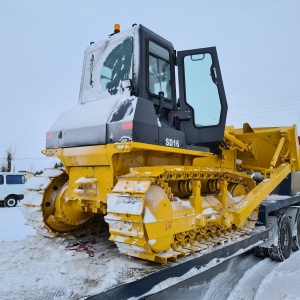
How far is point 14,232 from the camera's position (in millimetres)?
8719

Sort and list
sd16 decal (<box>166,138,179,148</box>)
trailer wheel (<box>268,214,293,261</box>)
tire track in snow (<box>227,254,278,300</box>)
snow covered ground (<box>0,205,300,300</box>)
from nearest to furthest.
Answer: snow covered ground (<box>0,205,300,300</box>), sd16 decal (<box>166,138,179,148</box>), tire track in snow (<box>227,254,278,300</box>), trailer wheel (<box>268,214,293,261</box>)

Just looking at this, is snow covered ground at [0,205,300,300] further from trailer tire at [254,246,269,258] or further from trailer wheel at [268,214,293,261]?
trailer tire at [254,246,269,258]

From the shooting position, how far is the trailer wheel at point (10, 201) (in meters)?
19.4

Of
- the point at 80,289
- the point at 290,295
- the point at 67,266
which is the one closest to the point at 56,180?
the point at 67,266

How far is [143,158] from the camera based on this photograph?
13.4ft

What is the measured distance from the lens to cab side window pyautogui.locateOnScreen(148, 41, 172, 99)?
4.34 meters

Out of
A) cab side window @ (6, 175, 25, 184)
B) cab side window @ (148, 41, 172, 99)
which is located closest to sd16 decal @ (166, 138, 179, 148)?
cab side window @ (148, 41, 172, 99)

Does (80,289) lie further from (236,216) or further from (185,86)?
(185,86)

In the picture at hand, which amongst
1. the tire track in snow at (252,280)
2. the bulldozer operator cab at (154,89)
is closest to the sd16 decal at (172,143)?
the bulldozer operator cab at (154,89)

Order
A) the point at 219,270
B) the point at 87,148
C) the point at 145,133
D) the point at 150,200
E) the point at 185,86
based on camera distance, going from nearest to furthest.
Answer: the point at 150,200, the point at 145,133, the point at 87,148, the point at 185,86, the point at 219,270

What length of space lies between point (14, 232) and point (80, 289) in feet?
21.5

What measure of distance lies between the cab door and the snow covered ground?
1946 mm

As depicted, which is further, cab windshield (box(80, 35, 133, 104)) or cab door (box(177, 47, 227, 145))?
cab door (box(177, 47, 227, 145))

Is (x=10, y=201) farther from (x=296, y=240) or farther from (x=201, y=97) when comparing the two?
(x=201, y=97)
